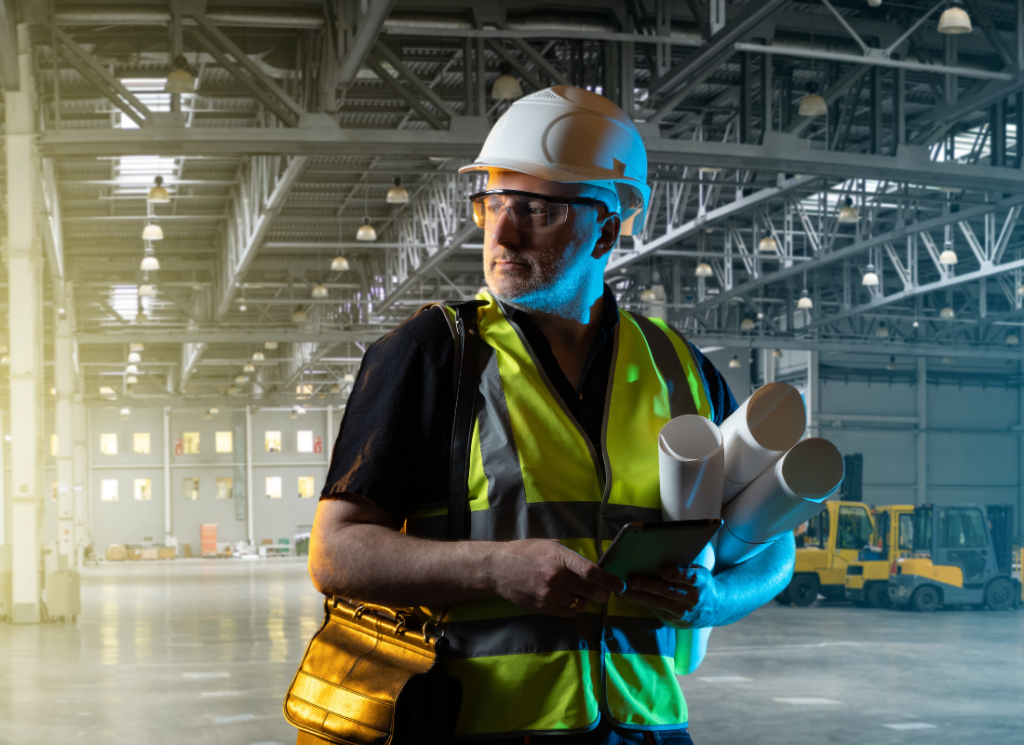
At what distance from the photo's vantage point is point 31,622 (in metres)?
17.6

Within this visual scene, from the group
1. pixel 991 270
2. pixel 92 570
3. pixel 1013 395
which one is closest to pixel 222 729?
pixel 991 270

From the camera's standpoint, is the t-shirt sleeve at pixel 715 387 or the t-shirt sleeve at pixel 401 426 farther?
the t-shirt sleeve at pixel 715 387

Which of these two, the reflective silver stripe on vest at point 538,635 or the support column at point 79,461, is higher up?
the reflective silver stripe on vest at point 538,635

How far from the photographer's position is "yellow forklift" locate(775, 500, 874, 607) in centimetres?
2355

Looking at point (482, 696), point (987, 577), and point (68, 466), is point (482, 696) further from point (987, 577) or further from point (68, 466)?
point (68, 466)

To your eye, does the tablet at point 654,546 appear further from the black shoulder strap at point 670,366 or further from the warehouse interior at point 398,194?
the warehouse interior at point 398,194

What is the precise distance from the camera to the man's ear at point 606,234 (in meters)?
2.07

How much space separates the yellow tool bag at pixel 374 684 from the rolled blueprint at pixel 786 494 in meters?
0.52

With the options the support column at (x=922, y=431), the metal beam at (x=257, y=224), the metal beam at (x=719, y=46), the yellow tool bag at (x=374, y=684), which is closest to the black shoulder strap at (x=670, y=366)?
the yellow tool bag at (x=374, y=684)

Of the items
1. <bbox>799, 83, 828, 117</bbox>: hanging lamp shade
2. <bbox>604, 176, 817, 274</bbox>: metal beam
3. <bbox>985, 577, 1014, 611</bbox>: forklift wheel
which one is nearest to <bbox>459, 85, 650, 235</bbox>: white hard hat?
<bbox>799, 83, 828, 117</bbox>: hanging lamp shade

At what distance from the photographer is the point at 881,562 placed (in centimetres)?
2344

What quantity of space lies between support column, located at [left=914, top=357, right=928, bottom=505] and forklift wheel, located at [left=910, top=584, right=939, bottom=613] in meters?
19.2

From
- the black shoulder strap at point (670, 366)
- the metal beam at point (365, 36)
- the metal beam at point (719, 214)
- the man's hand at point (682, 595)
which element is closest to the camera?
the man's hand at point (682, 595)

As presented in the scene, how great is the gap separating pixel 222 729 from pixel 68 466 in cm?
1901
